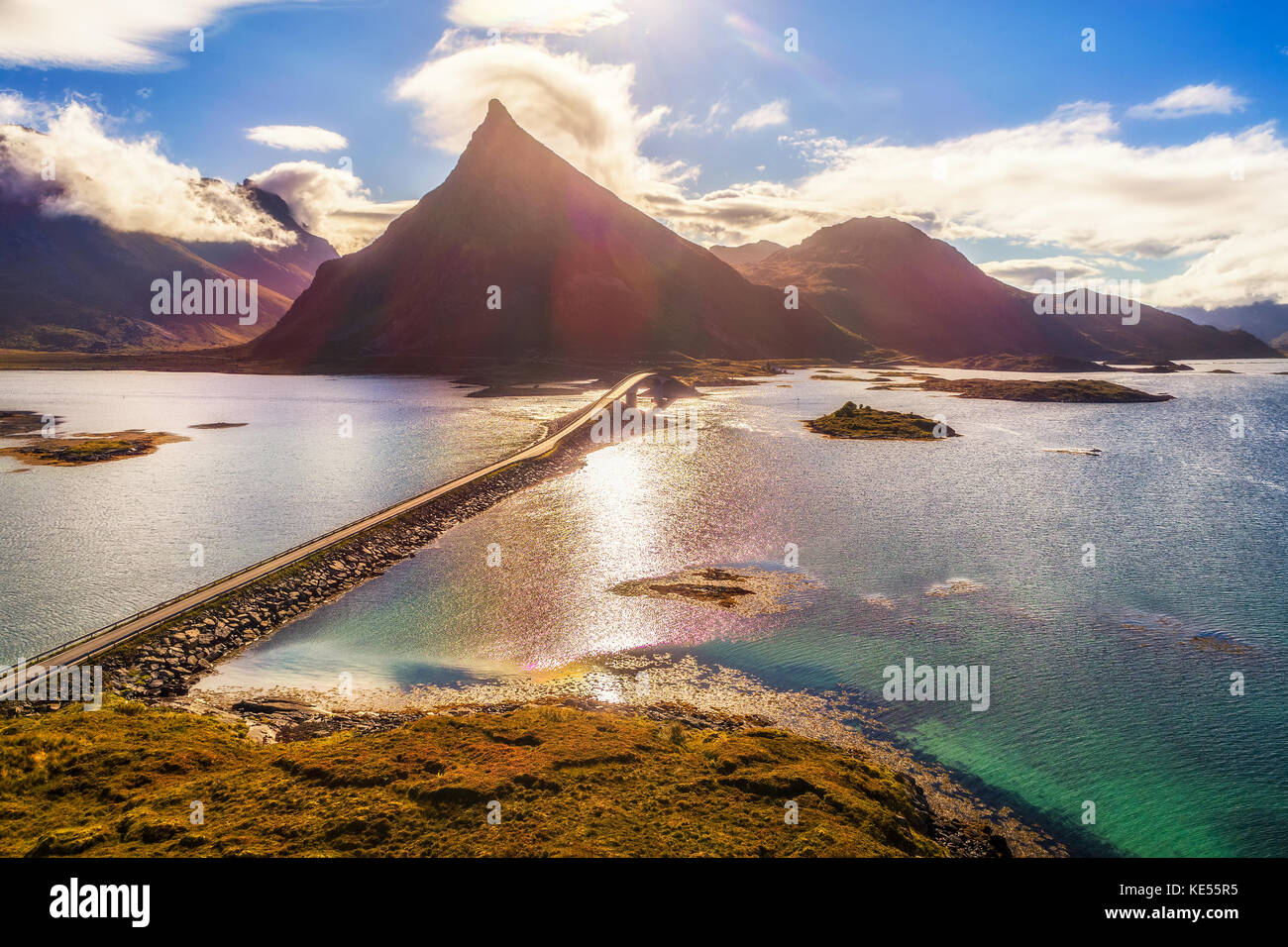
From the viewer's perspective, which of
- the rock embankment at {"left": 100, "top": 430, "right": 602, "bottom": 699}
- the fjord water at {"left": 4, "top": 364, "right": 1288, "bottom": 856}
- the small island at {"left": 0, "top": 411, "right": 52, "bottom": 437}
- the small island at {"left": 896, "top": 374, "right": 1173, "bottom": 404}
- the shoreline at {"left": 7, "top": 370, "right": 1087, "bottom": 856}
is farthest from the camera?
the small island at {"left": 896, "top": 374, "right": 1173, "bottom": 404}

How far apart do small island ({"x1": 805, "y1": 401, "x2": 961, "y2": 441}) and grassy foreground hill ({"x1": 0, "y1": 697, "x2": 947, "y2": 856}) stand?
82320 millimetres

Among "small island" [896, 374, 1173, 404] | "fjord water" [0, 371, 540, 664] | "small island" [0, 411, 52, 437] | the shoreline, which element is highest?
"small island" [896, 374, 1173, 404]

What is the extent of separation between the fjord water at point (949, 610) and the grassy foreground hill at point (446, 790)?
5.32 meters

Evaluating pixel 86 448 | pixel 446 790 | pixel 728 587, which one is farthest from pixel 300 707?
pixel 86 448

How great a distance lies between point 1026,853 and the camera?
18453 mm

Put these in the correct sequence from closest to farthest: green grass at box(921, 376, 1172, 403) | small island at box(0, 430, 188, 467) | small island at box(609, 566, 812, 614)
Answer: small island at box(609, 566, 812, 614) < small island at box(0, 430, 188, 467) < green grass at box(921, 376, 1172, 403)

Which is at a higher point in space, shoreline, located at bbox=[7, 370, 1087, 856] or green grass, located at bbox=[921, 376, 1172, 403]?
green grass, located at bbox=[921, 376, 1172, 403]

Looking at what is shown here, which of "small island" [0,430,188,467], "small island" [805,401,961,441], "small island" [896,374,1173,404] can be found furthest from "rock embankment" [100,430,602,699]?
"small island" [896,374,1173,404]

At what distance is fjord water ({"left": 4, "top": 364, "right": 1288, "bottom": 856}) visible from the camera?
894 inches

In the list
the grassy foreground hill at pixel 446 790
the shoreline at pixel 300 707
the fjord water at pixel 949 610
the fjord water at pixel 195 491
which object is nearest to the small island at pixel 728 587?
the fjord water at pixel 949 610

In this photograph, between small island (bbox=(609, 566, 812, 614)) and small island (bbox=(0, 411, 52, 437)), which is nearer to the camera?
small island (bbox=(609, 566, 812, 614))

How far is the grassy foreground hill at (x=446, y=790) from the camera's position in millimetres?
16281

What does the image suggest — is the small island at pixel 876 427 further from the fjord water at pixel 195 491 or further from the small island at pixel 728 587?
the small island at pixel 728 587

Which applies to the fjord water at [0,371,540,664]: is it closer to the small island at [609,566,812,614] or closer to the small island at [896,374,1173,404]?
the small island at [609,566,812,614]
